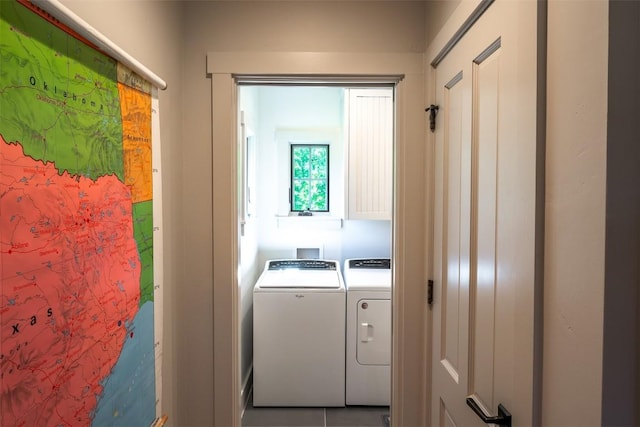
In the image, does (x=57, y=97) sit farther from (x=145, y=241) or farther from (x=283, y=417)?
(x=283, y=417)

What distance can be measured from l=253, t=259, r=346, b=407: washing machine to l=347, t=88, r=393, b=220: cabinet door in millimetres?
643

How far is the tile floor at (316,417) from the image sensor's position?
2502 millimetres

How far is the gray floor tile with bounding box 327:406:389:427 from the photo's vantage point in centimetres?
250

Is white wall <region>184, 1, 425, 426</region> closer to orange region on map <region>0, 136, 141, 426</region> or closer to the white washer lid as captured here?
orange region on map <region>0, 136, 141, 426</region>

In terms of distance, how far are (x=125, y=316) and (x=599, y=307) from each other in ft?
3.65

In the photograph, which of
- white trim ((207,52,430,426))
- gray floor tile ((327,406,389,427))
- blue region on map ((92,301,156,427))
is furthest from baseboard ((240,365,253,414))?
blue region on map ((92,301,156,427))

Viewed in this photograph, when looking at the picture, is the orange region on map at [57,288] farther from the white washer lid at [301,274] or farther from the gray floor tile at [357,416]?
the gray floor tile at [357,416]

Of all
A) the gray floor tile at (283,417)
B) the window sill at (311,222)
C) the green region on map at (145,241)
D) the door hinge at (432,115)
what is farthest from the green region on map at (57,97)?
the window sill at (311,222)

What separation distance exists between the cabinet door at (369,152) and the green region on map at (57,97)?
194 centimetres

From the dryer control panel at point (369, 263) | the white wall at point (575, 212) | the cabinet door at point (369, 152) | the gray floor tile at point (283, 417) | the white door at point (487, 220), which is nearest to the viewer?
the white wall at point (575, 212)

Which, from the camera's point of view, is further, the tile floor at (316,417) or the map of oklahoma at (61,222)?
the tile floor at (316,417)

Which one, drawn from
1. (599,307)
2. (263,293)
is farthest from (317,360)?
(599,307)

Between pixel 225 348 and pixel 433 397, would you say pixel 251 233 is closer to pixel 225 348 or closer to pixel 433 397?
pixel 225 348

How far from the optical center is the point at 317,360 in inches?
103
